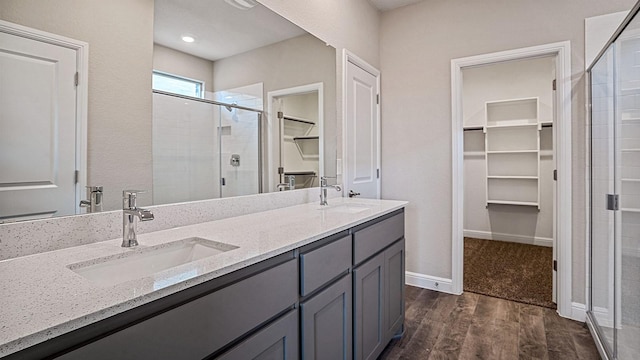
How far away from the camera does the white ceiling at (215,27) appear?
1437 millimetres

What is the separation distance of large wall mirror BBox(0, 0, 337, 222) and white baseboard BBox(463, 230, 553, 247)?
12.4 ft

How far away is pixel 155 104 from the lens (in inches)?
54.0

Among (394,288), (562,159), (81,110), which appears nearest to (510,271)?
(562,159)

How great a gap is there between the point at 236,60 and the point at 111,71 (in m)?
0.69

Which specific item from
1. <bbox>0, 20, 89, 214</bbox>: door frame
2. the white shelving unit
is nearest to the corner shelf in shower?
<bbox>0, 20, 89, 214</bbox>: door frame

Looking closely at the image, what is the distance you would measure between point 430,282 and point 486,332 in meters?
0.84

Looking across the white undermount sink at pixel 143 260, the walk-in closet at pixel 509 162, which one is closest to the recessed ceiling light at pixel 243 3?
the white undermount sink at pixel 143 260

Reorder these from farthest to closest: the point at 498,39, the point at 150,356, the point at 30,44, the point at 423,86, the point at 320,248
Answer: the point at 423,86 → the point at 498,39 → the point at 320,248 → the point at 30,44 → the point at 150,356

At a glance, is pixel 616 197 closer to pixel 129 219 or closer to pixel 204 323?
pixel 204 323

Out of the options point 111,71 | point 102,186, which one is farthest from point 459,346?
point 111,71

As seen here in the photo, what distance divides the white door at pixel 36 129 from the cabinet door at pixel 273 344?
0.75 metres

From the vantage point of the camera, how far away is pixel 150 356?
0.74 meters

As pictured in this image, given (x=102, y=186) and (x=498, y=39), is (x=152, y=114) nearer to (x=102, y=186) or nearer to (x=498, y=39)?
(x=102, y=186)

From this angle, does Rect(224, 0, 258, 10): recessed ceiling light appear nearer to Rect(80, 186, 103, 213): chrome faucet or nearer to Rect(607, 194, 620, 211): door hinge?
Rect(80, 186, 103, 213): chrome faucet
